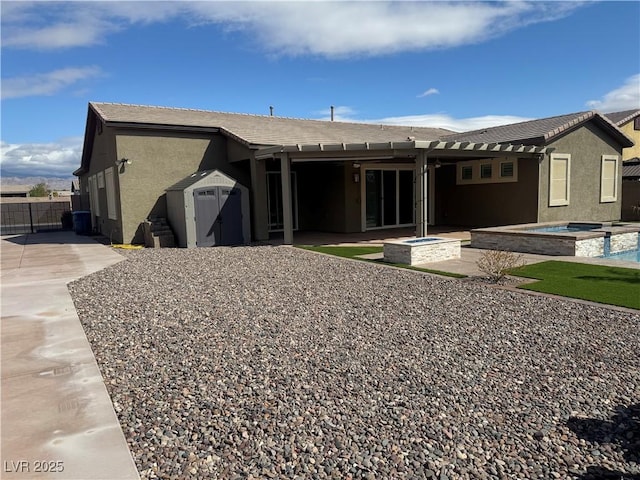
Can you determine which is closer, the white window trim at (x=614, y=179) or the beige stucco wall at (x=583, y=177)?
the beige stucco wall at (x=583, y=177)

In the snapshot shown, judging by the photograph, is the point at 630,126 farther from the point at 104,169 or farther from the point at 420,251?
the point at 104,169

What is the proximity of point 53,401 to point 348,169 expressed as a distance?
14327mm

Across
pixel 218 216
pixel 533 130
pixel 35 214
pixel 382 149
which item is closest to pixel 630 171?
pixel 533 130

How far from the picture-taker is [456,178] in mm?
19109

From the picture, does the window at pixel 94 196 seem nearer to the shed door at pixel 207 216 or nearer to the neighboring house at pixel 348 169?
the neighboring house at pixel 348 169

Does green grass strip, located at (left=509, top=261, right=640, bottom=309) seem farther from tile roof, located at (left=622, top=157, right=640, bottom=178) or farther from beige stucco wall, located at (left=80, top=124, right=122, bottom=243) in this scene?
tile roof, located at (left=622, top=157, right=640, bottom=178)

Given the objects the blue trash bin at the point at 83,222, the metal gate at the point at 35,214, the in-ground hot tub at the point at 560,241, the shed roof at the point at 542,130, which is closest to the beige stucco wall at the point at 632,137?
the shed roof at the point at 542,130

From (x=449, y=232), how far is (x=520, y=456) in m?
14.3

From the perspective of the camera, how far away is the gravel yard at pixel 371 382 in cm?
306

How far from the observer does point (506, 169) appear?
16.9 meters

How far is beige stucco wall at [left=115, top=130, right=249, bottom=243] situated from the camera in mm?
14992

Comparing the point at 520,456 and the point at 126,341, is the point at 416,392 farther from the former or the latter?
the point at 126,341

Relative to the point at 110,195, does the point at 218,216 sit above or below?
below

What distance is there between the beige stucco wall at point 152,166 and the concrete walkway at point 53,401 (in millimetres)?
7361
